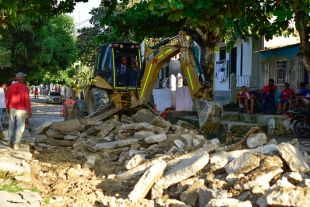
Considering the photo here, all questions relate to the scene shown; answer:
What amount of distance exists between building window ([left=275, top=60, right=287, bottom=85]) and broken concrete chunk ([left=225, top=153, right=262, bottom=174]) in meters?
14.7

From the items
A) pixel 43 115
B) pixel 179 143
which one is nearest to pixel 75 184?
pixel 179 143

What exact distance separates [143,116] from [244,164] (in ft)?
21.5

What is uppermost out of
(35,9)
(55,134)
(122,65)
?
(35,9)

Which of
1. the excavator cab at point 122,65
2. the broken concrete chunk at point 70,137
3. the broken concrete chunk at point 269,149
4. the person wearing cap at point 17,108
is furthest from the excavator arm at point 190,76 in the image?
the person wearing cap at point 17,108

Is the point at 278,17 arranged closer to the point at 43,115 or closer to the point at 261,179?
the point at 261,179

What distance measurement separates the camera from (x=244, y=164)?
23.1 ft

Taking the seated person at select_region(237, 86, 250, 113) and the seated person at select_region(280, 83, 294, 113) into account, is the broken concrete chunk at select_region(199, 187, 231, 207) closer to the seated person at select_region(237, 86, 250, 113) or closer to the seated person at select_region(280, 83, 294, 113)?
the seated person at select_region(280, 83, 294, 113)

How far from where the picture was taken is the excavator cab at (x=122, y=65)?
15297 mm

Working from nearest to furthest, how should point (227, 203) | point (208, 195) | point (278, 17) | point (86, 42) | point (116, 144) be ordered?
1. point (227, 203)
2. point (208, 195)
3. point (278, 17)
4. point (116, 144)
5. point (86, 42)

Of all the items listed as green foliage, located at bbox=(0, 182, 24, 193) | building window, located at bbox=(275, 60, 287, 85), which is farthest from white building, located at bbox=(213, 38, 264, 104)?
green foliage, located at bbox=(0, 182, 24, 193)

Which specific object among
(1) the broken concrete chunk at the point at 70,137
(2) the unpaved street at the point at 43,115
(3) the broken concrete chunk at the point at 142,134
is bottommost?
(2) the unpaved street at the point at 43,115

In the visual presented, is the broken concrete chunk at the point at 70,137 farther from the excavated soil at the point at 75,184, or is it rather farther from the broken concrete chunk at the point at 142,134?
the broken concrete chunk at the point at 142,134

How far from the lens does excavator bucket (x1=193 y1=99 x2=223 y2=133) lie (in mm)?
11205

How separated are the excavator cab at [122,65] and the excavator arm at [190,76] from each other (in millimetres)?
2042
